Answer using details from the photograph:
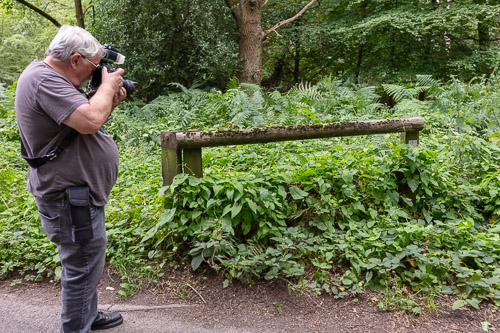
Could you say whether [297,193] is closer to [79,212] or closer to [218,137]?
[218,137]

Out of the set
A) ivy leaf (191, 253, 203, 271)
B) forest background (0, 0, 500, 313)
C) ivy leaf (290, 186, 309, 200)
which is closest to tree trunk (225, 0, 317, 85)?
forest background (0, 0, 500, 313)

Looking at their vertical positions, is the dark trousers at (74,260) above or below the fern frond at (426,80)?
below

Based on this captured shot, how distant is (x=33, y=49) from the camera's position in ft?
66.7

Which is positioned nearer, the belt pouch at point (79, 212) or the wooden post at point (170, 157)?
the belt pouch at point (79, 212)

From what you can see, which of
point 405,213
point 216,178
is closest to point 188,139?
point 216,178

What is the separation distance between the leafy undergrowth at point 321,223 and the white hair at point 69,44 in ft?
4.98

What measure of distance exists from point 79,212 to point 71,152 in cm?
38

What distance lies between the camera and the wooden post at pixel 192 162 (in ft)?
12.3

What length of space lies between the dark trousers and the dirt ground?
1.67ft

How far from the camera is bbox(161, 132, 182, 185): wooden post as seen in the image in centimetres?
366

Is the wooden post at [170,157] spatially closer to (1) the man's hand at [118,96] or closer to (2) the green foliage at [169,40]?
(1) the man's hand at [118,96]

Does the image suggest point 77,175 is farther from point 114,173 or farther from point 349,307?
point 349,307

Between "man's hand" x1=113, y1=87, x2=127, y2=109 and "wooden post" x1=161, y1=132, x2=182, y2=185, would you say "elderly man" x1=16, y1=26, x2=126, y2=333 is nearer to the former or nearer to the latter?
"man's hand" x1=113, y1=87, x2=127, y2=109

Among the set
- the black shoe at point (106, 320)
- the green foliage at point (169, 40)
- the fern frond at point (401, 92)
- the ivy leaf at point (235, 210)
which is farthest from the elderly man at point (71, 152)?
the green foliage at point (169, 40)
